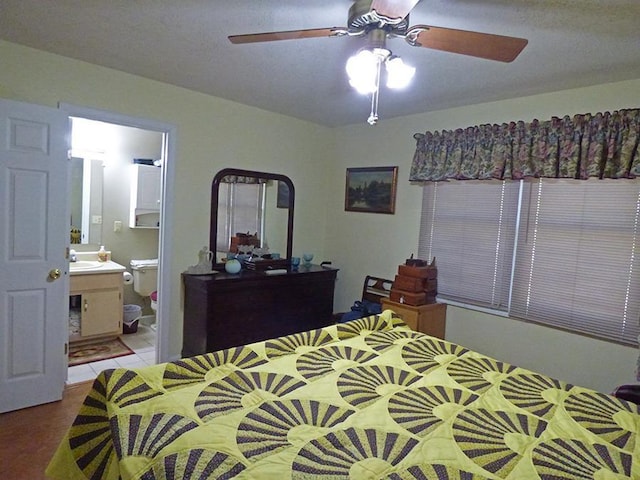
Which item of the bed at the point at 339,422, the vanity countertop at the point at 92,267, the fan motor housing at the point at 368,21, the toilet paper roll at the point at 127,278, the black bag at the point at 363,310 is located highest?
the fan motor housing at the point at 368,21

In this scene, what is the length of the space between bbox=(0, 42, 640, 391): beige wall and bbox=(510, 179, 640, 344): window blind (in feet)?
0.53

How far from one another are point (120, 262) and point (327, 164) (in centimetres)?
254

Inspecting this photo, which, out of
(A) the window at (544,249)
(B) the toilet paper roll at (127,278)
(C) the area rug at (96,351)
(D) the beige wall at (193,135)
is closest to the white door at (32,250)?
(D) the beige wall at (193,135)

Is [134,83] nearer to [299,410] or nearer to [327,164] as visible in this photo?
[327,164]

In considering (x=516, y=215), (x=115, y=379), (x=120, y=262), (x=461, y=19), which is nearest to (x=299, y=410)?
(x=115, y=379)

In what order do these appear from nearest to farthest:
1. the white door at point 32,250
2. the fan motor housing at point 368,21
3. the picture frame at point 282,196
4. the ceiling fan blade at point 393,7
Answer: the ceiling fan blade at point 393,7 → the fan motor housing at point 368,21 → the white door at point 32,250 → the picture frame at point 282,196

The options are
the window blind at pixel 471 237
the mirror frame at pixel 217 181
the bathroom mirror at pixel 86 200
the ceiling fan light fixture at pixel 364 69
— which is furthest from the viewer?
the bathroom mirror at pixel 86 200

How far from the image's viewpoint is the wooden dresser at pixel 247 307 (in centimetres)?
306

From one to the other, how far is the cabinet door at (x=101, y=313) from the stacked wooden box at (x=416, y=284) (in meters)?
2.70

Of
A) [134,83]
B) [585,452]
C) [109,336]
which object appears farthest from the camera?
[109,336]

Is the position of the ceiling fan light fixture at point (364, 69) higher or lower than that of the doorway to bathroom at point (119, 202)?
higher

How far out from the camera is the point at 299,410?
1412mm

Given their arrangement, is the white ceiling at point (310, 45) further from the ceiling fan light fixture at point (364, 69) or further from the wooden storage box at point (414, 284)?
the wooden storage box at point (414, 284)

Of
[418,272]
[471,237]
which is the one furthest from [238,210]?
[471,237]
